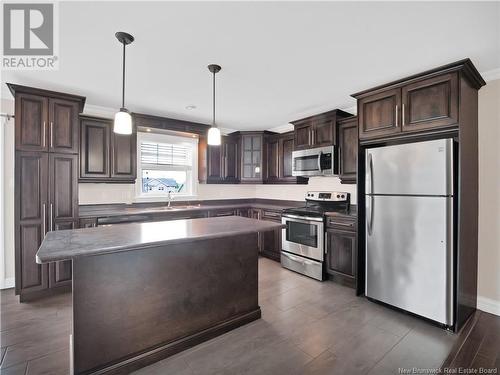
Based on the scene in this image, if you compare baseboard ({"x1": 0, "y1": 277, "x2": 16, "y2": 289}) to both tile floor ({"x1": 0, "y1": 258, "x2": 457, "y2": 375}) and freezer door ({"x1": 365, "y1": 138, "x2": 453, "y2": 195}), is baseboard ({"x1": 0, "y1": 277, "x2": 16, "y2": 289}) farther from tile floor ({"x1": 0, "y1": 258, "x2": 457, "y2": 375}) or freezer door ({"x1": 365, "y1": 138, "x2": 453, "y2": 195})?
freezer door ({"x1": 365, "y1": 138, "x2": 453, "y2": 195})

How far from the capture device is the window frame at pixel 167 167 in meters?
4.43

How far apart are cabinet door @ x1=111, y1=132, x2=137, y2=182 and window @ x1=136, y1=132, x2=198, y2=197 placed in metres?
0.37

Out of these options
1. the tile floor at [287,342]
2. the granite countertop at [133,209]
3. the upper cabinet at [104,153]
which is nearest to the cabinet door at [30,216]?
the tile floor at [287,342]

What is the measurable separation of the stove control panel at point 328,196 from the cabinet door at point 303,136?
2.74 ft

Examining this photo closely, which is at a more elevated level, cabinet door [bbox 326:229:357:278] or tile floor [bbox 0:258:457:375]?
cabinet door [bbox 326:229:357:278]

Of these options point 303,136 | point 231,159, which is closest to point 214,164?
point 231,159

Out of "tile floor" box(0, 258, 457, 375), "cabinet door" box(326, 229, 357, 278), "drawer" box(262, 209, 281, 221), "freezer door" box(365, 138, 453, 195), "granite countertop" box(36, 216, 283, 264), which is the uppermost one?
"freezer door" box(365, 138, 453, 195)

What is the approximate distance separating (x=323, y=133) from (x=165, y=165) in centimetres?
286

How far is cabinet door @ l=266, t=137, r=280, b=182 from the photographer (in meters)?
5.03

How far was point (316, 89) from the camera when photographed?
3215 mm

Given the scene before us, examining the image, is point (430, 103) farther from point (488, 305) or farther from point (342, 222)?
point (488, 305)

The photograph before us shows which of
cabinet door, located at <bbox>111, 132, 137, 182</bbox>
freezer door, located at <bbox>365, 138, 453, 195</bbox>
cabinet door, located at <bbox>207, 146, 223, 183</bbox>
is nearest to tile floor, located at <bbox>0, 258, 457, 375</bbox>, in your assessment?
freezer door, located at <bbox>365, 138, 453, 195</bbox>

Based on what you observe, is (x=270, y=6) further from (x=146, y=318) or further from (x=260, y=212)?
(x=260, y=212)

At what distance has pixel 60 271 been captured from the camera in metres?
3.23
